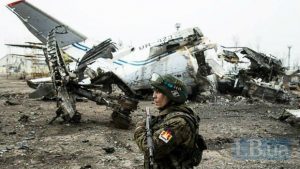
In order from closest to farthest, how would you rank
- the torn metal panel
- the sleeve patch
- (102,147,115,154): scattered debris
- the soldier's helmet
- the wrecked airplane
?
the sleeve patch < the soldier's helmet < (102,147,115,154): scattered debris < the torn metal panel < the wrecked airplane

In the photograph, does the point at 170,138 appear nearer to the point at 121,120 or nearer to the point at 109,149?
the point at 109,149

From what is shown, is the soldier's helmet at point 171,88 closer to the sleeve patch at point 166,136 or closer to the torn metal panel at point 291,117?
the sleeve patch at point 166,136

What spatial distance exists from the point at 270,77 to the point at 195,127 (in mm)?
17052

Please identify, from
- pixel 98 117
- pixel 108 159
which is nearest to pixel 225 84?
pixel 98 117

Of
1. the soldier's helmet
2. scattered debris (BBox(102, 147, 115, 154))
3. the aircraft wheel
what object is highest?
the soldier's helmet

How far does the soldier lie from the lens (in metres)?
2.83

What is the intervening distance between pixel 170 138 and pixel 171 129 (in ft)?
0.24

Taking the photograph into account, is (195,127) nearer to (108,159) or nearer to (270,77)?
(108,159)

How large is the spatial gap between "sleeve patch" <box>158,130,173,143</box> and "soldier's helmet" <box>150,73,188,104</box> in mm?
311

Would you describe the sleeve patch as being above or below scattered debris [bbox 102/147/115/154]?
above

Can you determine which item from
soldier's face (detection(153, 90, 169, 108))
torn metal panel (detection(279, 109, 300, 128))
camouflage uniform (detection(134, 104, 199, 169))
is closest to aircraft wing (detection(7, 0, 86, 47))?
torn metal panel (detection(279, 109, 300, 128))

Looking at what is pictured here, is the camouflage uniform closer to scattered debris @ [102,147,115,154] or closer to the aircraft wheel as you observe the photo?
scattered debris @ [102,147,115,154]

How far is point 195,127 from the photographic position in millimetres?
3014

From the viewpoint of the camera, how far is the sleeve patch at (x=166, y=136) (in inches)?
110
